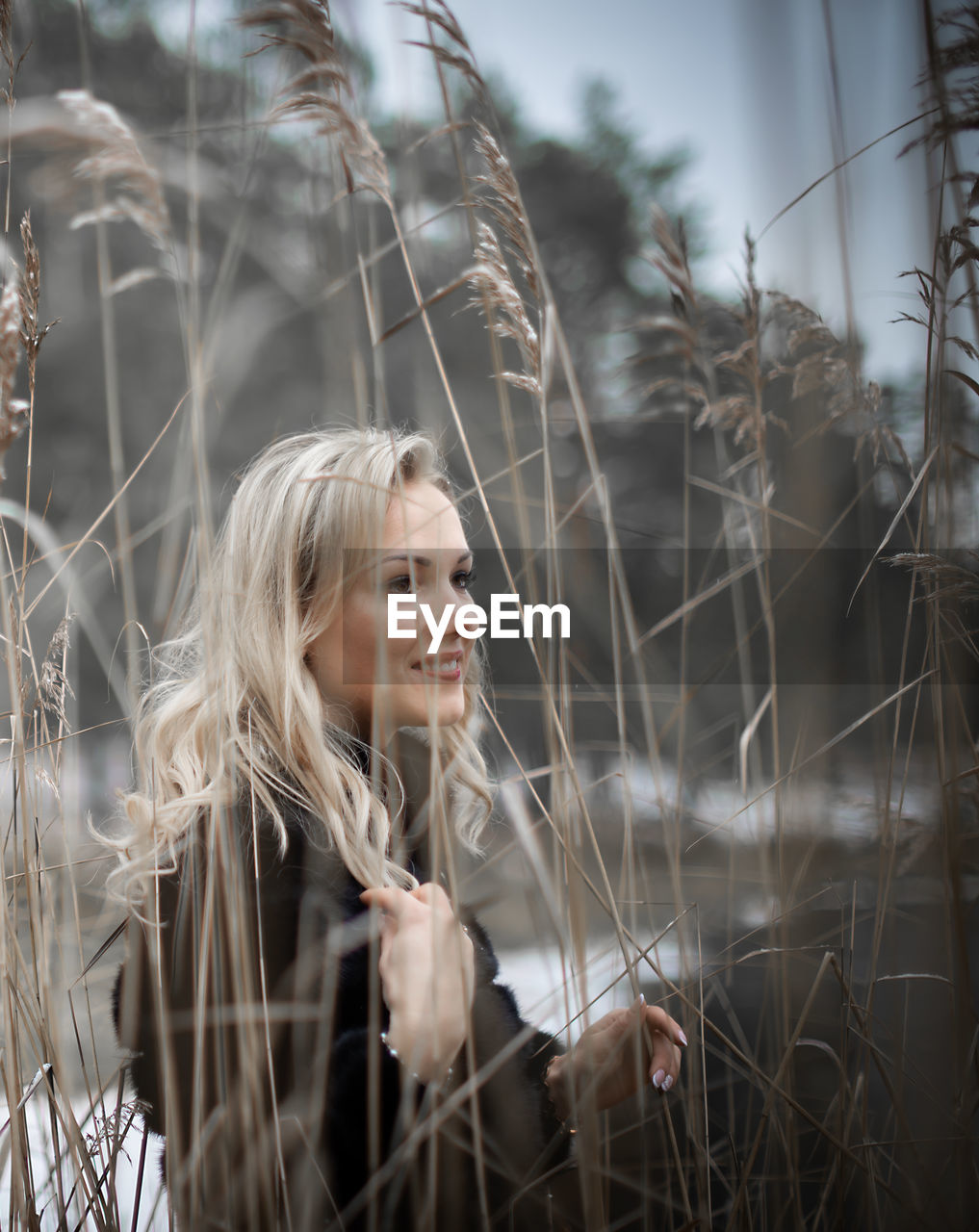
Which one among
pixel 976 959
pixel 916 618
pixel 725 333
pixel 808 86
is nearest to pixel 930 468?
pixel 916 618

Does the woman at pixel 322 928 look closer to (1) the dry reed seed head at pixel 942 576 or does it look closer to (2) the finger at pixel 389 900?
(2) the finger at pixel 389 900

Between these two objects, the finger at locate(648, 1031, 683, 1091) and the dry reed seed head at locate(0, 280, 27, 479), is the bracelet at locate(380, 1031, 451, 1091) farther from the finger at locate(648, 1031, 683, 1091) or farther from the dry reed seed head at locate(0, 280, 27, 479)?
the dry reed seed head at locate(0, 280, 27, 479)

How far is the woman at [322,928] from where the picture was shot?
2.07ft

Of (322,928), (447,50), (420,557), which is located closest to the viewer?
(447,50)

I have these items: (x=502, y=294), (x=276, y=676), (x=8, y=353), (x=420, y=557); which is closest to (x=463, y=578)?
(x=420, y=557)

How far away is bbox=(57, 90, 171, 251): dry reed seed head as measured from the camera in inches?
23.3

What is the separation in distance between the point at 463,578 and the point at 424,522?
0.35ft

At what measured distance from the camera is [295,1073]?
0.69 meters

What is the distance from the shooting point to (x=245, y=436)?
3.61m

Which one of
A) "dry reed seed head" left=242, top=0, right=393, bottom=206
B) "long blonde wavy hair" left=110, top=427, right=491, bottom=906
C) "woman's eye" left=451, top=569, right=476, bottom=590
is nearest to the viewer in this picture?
"dry reed seed head" left=242, top=0, right=393, bottom=206

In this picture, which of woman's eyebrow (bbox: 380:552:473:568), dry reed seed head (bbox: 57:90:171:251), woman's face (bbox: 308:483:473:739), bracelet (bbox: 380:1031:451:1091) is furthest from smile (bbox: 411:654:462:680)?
dry reed seed head (bbox: 57:90:171:251)

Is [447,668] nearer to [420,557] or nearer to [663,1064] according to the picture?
[420,557]

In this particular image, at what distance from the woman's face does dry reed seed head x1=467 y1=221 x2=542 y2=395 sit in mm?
172

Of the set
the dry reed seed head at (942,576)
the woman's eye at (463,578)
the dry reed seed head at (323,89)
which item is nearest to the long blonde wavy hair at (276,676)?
the woman's eye at (463,578)
